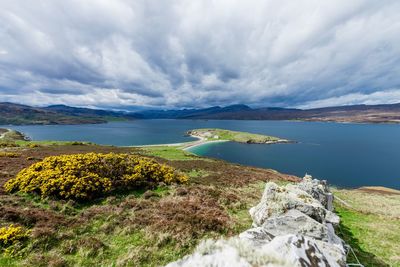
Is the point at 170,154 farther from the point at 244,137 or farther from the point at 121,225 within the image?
the point at 244,137

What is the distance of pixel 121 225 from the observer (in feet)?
40.8

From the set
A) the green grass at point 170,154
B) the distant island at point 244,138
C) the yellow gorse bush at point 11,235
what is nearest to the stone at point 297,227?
the yellow gorse bush at point 11,235

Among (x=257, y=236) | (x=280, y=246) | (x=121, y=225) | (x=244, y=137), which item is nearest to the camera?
(x=280, y=246)

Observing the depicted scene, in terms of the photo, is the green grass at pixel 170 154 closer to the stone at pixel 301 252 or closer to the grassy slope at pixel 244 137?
the stone at pixel 301 252

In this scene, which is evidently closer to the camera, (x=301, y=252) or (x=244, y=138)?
(x=301, y=252)

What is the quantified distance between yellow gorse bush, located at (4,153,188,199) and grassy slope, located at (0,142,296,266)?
0.90 metres

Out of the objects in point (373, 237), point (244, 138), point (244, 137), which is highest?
point (373, 237)

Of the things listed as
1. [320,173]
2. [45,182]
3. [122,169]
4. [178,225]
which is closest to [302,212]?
[178,225]

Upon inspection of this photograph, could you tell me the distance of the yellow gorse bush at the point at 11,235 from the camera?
9672 mm

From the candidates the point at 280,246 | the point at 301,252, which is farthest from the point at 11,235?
the point at 301,252

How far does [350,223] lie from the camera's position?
17.8 meters

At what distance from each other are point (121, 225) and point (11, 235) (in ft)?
16.6

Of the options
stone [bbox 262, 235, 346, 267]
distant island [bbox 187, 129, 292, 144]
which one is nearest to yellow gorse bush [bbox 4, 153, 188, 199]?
stone [bbox 262, 235, 346, 267]

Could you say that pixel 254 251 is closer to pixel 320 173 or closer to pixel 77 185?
pixel 77 185
